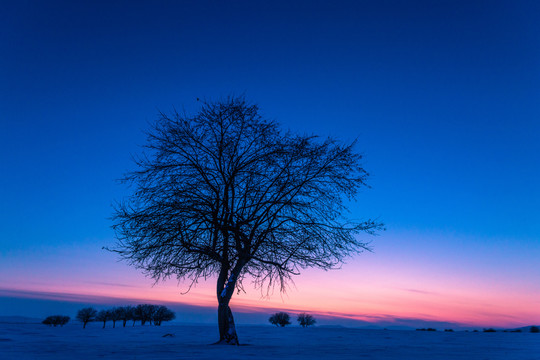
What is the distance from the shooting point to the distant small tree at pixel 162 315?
141ft

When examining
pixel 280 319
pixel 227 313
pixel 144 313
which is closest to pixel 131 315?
pixel 144 313

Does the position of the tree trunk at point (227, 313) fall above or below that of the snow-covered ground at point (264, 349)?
above

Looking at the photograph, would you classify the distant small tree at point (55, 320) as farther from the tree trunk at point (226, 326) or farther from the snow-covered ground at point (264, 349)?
the tree trunk at point (226, 326)

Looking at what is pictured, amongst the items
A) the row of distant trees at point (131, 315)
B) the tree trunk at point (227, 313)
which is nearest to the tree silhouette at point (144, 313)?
the row of distant trees at point (131, 315)

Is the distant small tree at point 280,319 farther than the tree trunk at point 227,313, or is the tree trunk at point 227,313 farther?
the distant small tree at point 280,319

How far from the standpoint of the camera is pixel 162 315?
44.3m

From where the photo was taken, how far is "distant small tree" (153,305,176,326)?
43.1 meters

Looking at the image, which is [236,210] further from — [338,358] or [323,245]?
[338,358]

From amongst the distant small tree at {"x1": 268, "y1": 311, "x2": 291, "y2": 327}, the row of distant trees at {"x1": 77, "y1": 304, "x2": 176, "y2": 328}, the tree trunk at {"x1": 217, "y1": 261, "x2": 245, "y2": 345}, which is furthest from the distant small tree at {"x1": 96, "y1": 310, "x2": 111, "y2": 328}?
the tree trunk at {"x1": 217, "y1": 261, "x2": 245, "y2": 345}

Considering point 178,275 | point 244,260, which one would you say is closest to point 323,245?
point 244,260

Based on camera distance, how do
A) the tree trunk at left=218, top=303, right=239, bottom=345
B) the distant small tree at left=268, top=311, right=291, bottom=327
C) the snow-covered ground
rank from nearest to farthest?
1. the snow-covered ground
2. the tree trunk at left=218, top=303, right=239, bottom=345
3. the distant small tree at left=268, top=311, right=291, bottom=327

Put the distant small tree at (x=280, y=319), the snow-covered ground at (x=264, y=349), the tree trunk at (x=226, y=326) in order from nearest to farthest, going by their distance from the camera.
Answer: the snow-covered ground at (x=264, y=349) < the tree trunk at (x=226, y=326) < the distant small tree at (x=280, y=319)

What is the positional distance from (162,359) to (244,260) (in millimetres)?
5856

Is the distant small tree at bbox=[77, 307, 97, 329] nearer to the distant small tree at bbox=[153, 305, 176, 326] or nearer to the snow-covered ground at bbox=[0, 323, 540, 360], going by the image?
the distant small tree at bbox=[153, 305, 176, 326]
